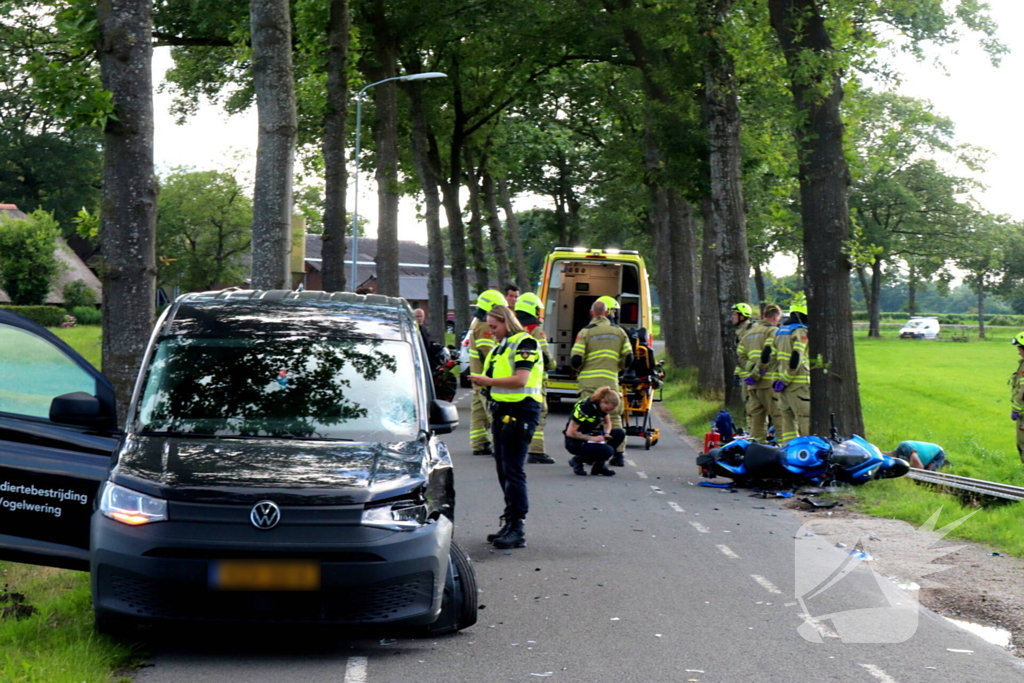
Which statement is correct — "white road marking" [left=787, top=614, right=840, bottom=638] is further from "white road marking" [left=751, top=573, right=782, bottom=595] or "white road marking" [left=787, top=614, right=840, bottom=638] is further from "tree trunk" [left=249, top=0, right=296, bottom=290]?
"tree trunk" [left=249, top=0, right=296, bottom=290]

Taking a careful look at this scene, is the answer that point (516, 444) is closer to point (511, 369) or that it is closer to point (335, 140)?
point (511, 369)

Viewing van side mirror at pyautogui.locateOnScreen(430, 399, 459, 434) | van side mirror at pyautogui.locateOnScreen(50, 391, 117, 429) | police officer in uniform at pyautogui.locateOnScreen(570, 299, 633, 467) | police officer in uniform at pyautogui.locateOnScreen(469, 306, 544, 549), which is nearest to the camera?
van side mirror at pyautogui.locateOnScreen(50, 391, 117, 429)

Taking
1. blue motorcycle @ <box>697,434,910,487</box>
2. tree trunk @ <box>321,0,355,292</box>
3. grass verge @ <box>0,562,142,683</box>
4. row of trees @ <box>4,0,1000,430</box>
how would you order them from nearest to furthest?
grass verge @ <box>0,562,142,683</box>
row of trees @ <box>4,0,1000,430</box>
blue motorcycle @ <box>697,434,910,487</box>
tree trunk @ <box>321,0,355,292</box>

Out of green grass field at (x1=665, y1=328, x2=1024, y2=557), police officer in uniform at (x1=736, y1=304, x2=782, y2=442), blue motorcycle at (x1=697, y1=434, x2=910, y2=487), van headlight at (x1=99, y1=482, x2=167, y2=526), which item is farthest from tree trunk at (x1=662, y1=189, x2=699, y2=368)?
van headlight at (x1=99, y1=482, x2=167, y2=526)

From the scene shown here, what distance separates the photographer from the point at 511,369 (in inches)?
360

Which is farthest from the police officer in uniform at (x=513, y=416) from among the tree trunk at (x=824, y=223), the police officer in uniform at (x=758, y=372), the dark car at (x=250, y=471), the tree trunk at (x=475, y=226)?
the tree trunk at (x=475, y=226)

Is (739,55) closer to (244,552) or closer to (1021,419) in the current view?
(1021,419)

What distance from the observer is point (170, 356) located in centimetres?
709

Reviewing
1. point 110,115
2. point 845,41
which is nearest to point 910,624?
point 110,115

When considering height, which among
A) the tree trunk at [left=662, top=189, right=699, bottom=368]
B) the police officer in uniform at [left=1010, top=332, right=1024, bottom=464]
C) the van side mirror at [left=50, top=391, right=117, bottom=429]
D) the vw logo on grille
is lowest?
the police officer in uniform at [left=1010, top=332, right=1024, bottom=464]

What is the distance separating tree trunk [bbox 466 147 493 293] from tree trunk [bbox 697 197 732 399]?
12.3m

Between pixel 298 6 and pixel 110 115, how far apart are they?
1059cm

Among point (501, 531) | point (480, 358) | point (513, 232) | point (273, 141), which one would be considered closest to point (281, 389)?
point (501, 531)

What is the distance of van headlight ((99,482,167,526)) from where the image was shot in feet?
18.7
